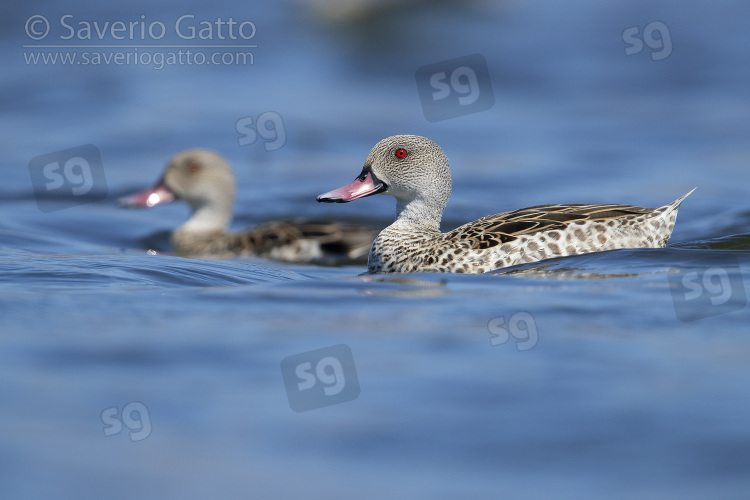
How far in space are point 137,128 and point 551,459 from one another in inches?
521

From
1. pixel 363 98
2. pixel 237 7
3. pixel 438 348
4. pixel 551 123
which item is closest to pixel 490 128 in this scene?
pixel 551 123

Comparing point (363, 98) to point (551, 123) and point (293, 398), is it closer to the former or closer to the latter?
point (551, 123)

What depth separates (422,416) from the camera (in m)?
5.06

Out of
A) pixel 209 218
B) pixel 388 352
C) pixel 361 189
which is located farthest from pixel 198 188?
pixel 388 352
